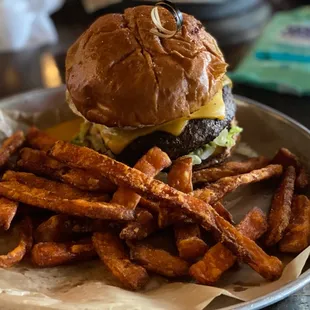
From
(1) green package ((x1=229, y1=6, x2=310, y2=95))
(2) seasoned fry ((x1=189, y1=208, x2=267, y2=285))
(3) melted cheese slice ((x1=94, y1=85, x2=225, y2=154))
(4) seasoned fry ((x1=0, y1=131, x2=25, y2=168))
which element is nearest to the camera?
(2) seasoned fry ((x1=189, y1=208, x2=267, y2=285))

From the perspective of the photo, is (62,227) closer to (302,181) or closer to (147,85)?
(147,85)

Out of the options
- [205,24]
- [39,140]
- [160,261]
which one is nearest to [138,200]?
[160,261]

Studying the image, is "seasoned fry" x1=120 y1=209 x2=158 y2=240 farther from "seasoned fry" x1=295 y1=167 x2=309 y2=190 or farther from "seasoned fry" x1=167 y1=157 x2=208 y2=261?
"seasoned fry" x1=295 y1=167 x2=309 y2=190

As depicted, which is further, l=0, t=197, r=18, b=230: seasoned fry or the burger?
the burger

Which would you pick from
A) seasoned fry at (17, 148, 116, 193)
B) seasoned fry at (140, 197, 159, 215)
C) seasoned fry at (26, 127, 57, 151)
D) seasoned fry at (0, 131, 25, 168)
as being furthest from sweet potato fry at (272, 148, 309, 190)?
seasoned fry at (0, 131, 25, 168)

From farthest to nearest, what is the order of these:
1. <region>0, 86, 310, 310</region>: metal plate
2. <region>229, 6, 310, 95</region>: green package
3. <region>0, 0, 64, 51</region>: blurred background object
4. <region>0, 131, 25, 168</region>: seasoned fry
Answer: <region>0, 0, 64, 51</region>: blurred background object < <region>229, 6, 310, 95</region>: green package < <region>0, 86, 310, 310</region>: metal plate < <region>0, 131, 25, 168</region>: seasoned fry

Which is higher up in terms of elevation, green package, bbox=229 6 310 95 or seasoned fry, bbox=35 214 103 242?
seasoned fry, bbox=35 214 103 242

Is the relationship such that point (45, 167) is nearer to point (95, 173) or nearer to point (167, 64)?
point (95, 173)

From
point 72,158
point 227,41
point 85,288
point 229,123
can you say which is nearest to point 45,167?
point 72,158
